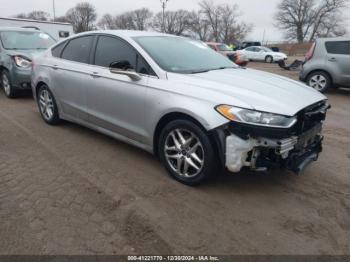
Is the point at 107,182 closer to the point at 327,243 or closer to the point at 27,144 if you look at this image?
the point at 27,144

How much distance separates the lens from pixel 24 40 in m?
8.42

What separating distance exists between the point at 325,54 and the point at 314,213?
25.2 ft

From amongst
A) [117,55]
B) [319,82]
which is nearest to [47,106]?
[117,55]

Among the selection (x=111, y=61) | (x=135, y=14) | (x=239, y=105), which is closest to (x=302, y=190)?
(x=239, y=105)

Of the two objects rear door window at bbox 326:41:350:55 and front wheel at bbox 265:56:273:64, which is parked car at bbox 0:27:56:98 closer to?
rear door window at bbox 326:41:350:55

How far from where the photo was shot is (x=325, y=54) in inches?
375

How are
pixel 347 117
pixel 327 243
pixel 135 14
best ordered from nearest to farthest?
pixel 327 243, pixel 347 117, pixel 135 14

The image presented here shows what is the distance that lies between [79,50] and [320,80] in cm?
740

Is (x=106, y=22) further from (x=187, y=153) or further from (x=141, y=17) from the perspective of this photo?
(x=187, y=153)

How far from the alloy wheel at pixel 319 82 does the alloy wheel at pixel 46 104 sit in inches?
293

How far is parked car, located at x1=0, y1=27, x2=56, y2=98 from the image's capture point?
7.42 meters

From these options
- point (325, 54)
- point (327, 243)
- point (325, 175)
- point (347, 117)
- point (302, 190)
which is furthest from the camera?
point (325, 54)

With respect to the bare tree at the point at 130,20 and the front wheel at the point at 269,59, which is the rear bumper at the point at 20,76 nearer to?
the front wheel at the point at 269,59

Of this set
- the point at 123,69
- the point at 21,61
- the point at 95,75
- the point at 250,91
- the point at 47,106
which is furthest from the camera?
the point at 21,61
